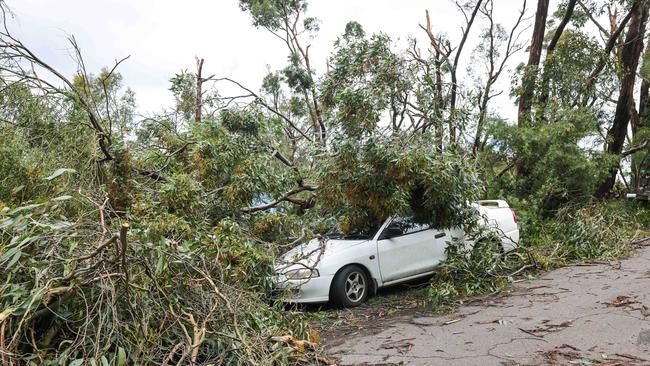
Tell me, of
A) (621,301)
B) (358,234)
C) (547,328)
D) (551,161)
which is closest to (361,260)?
(358,234)

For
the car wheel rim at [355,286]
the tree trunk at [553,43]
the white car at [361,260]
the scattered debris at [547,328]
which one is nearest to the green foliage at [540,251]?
the white car at [361,260]

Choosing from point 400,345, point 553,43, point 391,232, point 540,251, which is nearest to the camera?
point 400,345

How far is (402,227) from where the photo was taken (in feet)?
26.6

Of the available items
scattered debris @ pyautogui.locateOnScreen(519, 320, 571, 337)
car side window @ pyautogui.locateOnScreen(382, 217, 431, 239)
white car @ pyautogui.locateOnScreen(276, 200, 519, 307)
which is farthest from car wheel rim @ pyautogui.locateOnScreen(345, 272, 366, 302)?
scattered debris @ pyautogui.locateOnScreen(519, 320, 571, 337)

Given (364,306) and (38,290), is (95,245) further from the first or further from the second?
(364,306)

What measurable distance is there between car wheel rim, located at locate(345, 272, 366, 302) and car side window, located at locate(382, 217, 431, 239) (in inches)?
32.2

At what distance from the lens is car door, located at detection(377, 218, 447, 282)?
777 cm

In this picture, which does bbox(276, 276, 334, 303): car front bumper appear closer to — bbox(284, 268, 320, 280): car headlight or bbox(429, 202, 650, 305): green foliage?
bbox(284, 268, 320, 280): car headlight

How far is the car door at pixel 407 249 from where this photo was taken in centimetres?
777

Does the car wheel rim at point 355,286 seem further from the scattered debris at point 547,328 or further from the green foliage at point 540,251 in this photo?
the scattered debris at point 547,328

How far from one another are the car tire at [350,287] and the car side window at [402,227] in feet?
2.61

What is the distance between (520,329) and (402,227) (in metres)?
2.88

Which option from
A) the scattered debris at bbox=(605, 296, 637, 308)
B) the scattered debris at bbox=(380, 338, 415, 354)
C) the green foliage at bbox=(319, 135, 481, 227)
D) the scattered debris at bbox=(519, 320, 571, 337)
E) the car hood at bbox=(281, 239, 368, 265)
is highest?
the green foliage at bbox=(319, 135, 481, 227)

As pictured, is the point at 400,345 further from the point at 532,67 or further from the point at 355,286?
the point at 532,67
